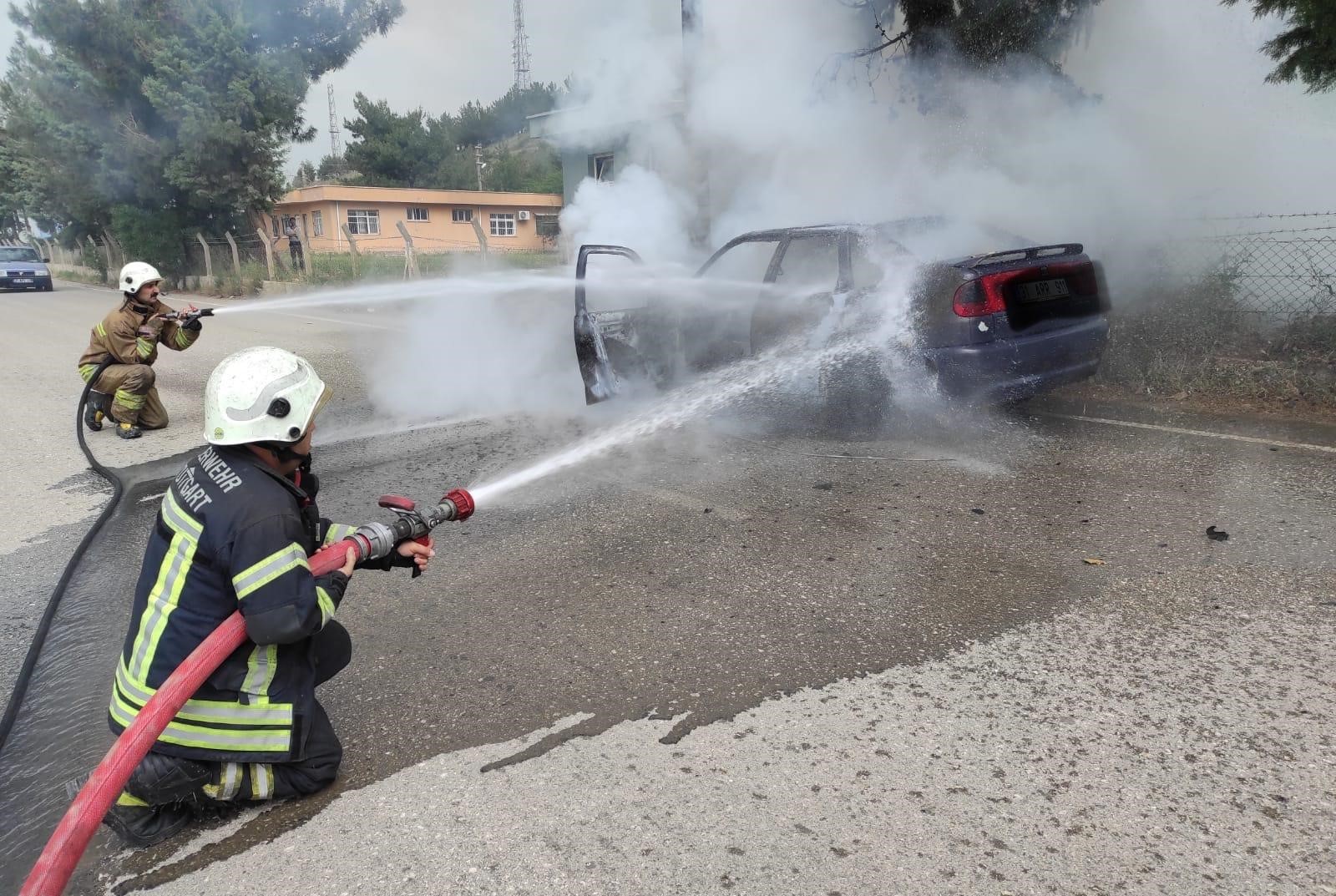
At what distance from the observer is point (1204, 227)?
8.89 meters

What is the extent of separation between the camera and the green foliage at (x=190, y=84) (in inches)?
934

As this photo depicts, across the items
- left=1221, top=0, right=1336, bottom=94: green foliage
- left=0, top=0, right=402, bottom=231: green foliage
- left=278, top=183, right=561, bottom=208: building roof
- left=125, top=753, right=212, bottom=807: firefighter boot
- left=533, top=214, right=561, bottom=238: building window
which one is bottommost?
left=125, top=753, right=212, bottom=807: firefighter boot

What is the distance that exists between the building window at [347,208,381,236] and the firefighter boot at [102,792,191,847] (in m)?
Result: 41.9

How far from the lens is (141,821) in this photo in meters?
2.34

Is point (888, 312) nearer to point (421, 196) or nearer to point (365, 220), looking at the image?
point (421, 196)

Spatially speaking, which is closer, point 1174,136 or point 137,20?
point 1174,136

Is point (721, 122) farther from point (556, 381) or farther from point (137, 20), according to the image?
point (137, 20)

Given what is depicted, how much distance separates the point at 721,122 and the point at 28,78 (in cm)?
2880

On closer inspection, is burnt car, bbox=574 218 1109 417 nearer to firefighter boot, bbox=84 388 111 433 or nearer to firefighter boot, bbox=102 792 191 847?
firefighter boot, bbox=84 388 111 433

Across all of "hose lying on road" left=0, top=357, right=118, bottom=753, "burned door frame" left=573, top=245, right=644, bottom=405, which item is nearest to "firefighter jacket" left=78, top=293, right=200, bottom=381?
"hose lying on road" left=0, top=357, right=118, bottom=753

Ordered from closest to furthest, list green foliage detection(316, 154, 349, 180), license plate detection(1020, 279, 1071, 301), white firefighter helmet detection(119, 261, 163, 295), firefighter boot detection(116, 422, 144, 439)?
1. license plate detection(1020, 279, 1071, 301)
2. white firefighter helmet detection(119, 261, 163, 295)
3. firefighter boot detection(116, 422, 144, 439)
4. green foliage detection(316, 154, 349, 180)

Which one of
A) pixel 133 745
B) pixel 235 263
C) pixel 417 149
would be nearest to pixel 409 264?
pixel 235 263

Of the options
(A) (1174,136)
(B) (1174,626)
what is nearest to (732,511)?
(B) (1174,626)

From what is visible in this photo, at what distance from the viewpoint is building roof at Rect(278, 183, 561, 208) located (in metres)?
38.0
